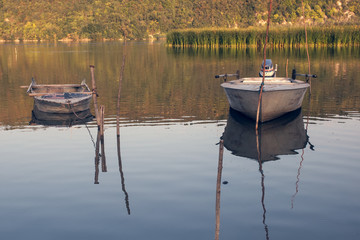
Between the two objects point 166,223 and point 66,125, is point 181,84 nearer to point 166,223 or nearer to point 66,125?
point 66,125

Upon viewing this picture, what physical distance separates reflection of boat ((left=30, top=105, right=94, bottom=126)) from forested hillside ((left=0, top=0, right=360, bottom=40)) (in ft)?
476

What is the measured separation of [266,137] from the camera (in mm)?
17062

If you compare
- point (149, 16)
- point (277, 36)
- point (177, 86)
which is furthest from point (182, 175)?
point (149, 16)

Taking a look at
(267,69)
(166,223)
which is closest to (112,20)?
(267,69)

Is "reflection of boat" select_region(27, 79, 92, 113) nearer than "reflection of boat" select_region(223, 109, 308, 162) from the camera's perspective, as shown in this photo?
No

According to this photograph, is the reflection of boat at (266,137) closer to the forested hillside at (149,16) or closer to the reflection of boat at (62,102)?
the reflection of boat at (62,102)

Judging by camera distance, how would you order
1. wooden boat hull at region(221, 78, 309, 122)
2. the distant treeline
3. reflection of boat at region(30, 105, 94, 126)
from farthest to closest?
1. the distant treeline
2. reflection of boat at region(30, 105, 94, 126)
3. wooden boat hull at region(221, 78, 309, 122)

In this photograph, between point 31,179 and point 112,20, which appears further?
point 112,20

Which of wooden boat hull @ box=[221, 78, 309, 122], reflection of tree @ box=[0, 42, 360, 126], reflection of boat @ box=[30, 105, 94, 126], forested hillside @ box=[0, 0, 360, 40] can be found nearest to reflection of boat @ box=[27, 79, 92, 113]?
reflection of boat @ box=[30, 105, 94, 126]

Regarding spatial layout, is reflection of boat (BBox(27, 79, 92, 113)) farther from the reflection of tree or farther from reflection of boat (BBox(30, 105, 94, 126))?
the reflection of tree

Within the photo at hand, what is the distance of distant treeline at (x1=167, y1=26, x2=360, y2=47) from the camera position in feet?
210

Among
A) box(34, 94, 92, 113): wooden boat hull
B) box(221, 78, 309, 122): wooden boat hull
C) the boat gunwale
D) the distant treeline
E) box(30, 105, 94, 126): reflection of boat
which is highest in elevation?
the distant treeline

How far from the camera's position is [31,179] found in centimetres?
1284

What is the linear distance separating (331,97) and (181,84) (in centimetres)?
1136
